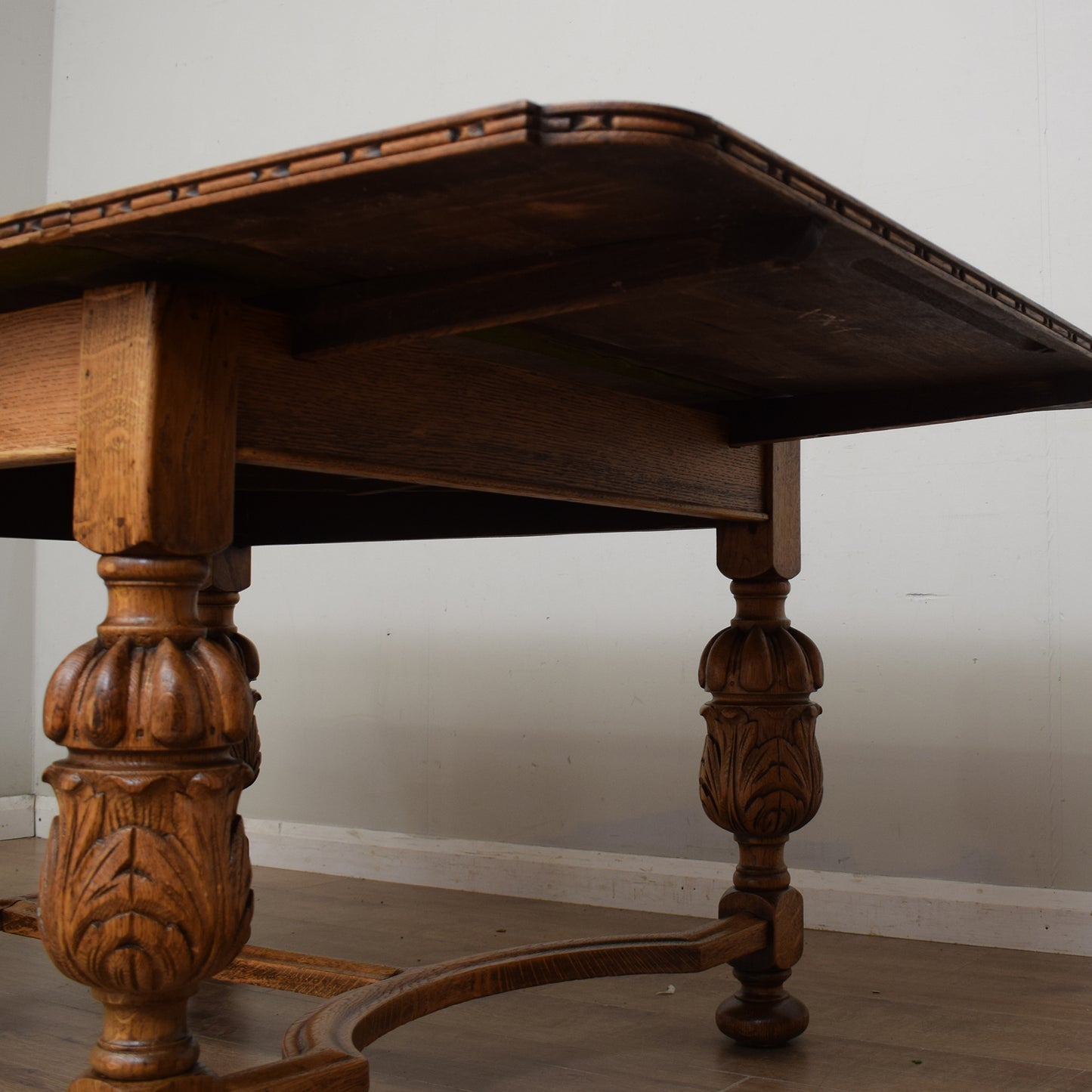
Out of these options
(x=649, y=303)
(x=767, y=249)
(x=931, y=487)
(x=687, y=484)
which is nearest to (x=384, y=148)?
(x=767, y=249)

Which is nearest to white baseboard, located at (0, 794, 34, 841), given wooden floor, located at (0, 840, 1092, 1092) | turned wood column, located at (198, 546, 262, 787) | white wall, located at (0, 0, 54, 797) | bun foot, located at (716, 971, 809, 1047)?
white wall, located at (0, 0, 54, 797)

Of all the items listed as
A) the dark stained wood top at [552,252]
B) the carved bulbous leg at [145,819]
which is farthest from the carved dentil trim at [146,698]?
the dark stained wood top at [552,252]

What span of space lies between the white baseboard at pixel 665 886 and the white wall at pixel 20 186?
3.00 feet

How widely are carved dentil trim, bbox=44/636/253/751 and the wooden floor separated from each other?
0.80m

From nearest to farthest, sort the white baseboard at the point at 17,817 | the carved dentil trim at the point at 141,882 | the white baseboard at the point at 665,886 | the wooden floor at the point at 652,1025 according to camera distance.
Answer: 1. the carved dentil trim at the point at 141,882
2. the wooden floor at the point at 652,1025
3. the white baseboard at the point at 665,886
4. the white baseboard at the point at 17,817

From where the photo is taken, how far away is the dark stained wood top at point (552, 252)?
73 cm

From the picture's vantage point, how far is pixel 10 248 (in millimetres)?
893

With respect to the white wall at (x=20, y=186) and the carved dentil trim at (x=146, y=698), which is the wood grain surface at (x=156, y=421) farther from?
the white wall at (x=20, y=186)

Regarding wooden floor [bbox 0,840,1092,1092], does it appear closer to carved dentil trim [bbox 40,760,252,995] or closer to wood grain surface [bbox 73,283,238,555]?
carved dentil trim [bbox 40,760,252,995]

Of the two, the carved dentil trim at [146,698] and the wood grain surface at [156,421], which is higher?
the wood grain surface at [156,421]

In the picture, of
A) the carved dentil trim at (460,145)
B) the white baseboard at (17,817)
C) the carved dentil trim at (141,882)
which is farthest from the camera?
the white baseboard at (17,817)

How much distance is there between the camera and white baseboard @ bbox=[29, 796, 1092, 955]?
2.28 metres

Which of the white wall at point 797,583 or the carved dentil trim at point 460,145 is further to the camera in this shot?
the white wall at point 797,583

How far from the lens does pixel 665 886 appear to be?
2.65 meters
